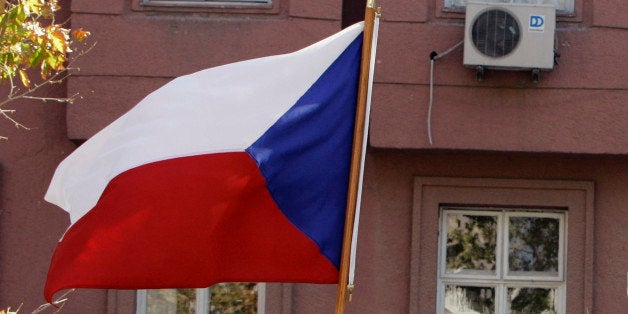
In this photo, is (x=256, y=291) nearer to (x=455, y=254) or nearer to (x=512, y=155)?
(x=455, y=254)

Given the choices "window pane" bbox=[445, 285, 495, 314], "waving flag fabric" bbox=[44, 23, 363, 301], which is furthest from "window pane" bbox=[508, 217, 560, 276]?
"waving flag fabric" bbox=[44, 23, 363, 301]

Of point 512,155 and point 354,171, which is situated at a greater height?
Answer: point 512,155

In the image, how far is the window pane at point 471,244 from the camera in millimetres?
9180

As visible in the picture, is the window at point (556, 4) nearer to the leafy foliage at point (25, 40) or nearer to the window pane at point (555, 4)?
the window pane at point (555, 4)

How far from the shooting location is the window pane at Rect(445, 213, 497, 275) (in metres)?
9.18

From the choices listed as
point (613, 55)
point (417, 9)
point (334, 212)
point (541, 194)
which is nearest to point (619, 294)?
point (541, 194)

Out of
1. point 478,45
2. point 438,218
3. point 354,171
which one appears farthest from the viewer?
point 438,218

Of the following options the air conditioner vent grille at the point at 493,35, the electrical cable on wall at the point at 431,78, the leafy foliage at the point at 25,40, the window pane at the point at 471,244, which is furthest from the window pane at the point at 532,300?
the leafy foliage at the point at 25,40

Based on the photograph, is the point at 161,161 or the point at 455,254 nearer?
the point at 161,161

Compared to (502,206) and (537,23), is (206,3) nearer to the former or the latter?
(537,23)

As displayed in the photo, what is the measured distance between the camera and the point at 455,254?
30.1ft

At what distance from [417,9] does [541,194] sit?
1.52 metres

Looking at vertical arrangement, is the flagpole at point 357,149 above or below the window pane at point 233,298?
above

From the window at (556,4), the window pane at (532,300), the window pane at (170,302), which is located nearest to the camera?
the window at (556,4)
